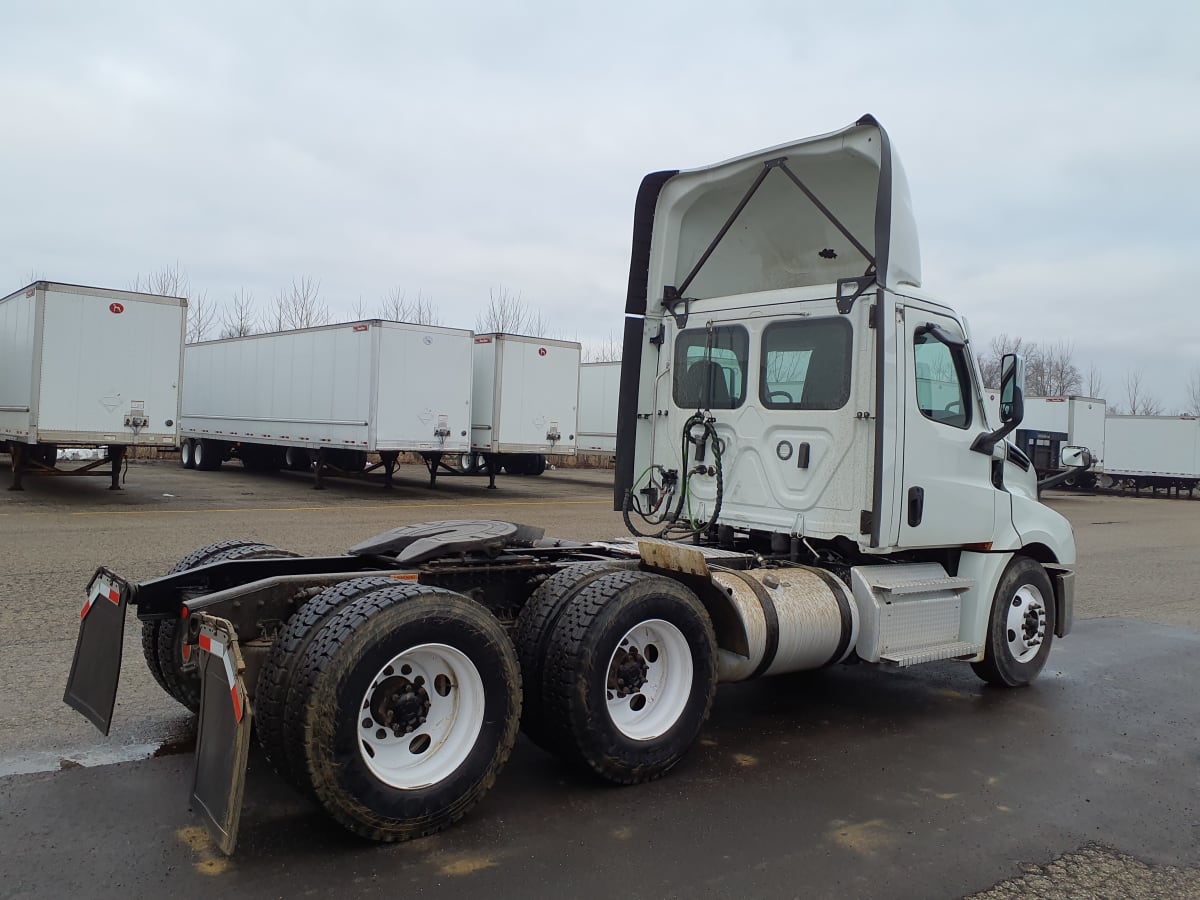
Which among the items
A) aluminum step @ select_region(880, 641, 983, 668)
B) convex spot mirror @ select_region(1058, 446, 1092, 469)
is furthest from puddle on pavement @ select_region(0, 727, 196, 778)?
convex spot mirror @ select_region(1058, 446, 1092, 469)

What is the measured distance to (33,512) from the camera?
48.7ft

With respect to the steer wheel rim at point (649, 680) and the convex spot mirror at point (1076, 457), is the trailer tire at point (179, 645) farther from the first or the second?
the convex spot mirror at point (1076, 457)

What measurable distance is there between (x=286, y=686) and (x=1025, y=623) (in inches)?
205

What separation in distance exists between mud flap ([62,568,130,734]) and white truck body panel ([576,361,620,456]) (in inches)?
901

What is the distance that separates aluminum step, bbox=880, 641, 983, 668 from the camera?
5758mm

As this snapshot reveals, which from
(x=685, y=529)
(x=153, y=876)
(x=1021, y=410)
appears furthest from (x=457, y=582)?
(x=1021, y=410)

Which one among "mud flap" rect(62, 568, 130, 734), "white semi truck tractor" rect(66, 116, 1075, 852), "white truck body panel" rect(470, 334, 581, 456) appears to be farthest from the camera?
"white truck body panel" rect(470, 334, 581, 456)

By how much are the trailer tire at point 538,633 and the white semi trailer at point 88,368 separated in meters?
14.5

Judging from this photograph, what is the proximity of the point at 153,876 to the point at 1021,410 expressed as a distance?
5421 millimetres

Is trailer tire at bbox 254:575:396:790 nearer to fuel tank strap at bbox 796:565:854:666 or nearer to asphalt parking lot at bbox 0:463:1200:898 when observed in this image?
asphalt parking lot at bbox 0:463:1200:898

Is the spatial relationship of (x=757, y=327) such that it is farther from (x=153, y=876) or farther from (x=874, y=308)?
(x=153, y=876)

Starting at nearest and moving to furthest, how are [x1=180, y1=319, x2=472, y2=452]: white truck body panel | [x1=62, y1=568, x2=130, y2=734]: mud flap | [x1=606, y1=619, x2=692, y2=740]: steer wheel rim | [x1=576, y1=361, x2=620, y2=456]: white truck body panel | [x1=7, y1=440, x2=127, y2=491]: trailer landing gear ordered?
[x1=62, y1=568, x2=130, y2=734]: mud flap
[x1=606, y1=619, x2=692, y2=740]: steer wheel rim
[x1=7, y1=440, x2=127, y2=491]: trailer landing gear
[x1=180, y1=319, x2=472, y2=452]: white truck body panel
[x1=576, y1=361, x2=620, y2=456]: white truck body panel

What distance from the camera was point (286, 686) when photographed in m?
3.63

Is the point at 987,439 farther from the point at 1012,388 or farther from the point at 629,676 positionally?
the point at 629,676
